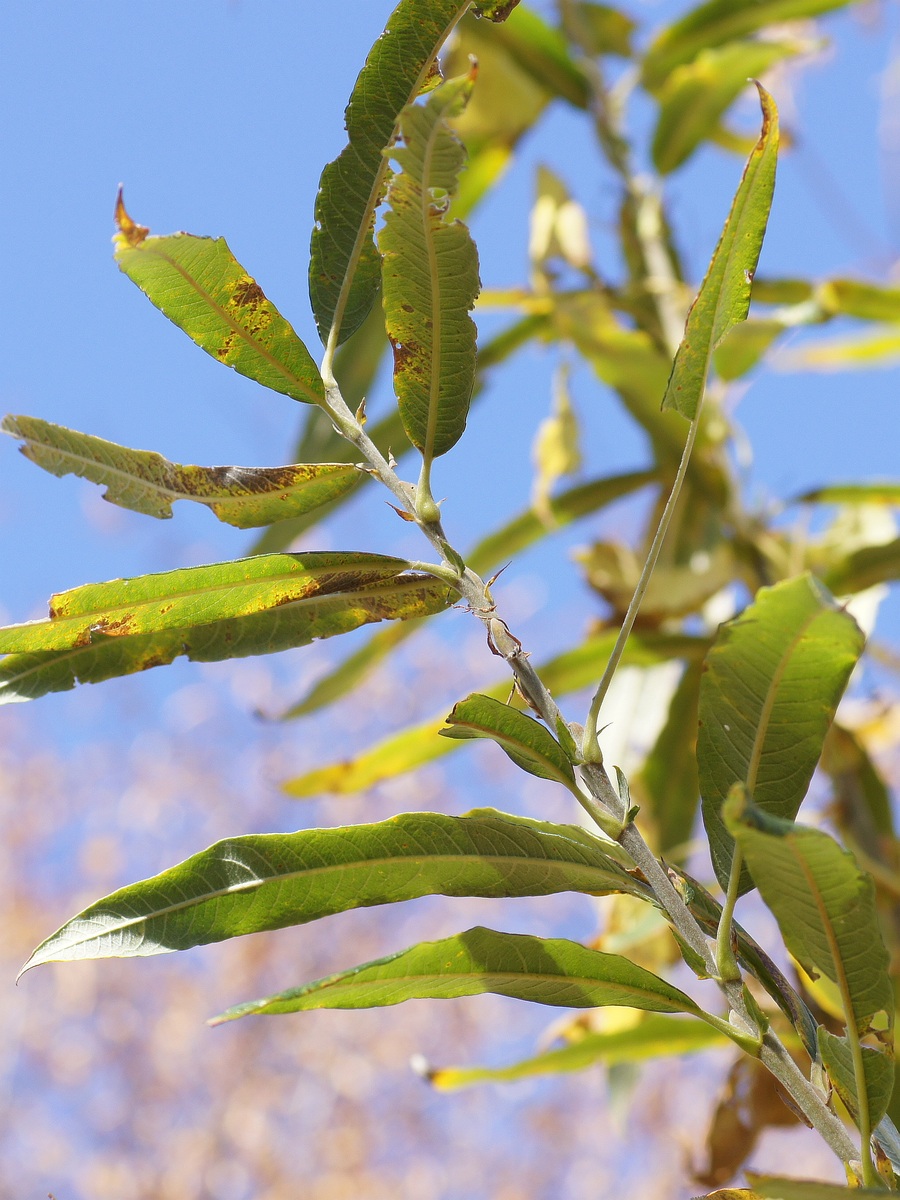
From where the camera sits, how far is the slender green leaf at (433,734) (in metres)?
0.95

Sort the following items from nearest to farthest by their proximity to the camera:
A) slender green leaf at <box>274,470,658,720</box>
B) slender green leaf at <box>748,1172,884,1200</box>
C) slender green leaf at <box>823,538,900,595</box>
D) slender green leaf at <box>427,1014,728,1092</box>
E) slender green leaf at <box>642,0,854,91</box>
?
slender green leaf at <box>748,1172,884,1200</box>
slender green leaf at <box>427,1014,728,1092</box>
slender green leaf at <box>823,538,900,595</box>
slender green leaf at <box>274,470,658,720</box>
slender green leaf at <box>642,0,854,91</box>

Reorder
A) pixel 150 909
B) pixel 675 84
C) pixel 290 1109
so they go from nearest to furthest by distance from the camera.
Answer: pixel 150 909
pixel 675 84
pixel 290 1109

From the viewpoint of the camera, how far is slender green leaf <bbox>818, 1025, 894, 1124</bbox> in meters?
0.36

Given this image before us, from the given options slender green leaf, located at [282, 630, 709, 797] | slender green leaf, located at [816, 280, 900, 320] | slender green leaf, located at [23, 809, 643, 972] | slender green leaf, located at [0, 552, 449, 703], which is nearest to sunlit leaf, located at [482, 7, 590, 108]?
slender green leaf, located at [816, 280, 900, 320]

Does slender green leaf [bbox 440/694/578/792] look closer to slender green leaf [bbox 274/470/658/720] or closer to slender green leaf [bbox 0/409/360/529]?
slender green leaf [bbox 0/409/360/529]

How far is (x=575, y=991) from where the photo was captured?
1.37ft

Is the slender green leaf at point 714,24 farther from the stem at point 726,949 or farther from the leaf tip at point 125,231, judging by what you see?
the stem at point 726,949

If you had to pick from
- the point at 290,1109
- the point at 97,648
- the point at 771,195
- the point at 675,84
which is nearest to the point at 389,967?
the point at 97,648

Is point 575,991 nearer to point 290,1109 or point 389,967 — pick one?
point 389,967

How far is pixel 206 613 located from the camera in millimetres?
447

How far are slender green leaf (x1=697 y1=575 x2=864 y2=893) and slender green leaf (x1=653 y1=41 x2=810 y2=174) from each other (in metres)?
0.98

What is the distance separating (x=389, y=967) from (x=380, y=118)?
1.22 feet

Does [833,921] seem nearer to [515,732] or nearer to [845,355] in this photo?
[515,732]

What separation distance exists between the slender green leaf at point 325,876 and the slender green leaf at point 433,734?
49 centimetres
